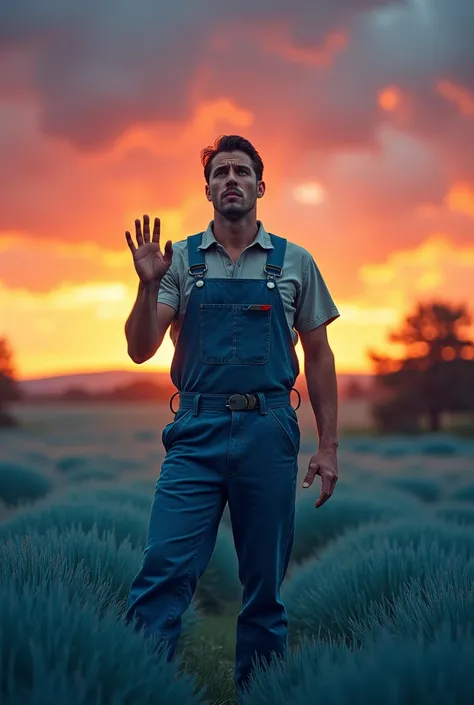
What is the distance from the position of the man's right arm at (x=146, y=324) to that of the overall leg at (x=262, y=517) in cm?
50

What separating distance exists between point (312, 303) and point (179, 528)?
4.08ft

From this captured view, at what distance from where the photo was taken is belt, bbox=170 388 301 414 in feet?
10.8

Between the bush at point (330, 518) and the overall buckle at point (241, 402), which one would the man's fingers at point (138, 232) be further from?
the bush at point (330, 518)

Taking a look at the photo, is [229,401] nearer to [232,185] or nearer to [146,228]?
[146,228]

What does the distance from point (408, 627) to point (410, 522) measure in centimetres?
298

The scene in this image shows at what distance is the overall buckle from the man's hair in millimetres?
1098

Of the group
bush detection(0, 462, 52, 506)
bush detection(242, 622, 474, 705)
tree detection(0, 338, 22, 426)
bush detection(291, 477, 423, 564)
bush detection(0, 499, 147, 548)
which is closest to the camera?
bush detection(242, 622, 474, 705)

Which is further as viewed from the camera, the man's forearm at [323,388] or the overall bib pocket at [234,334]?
the man's forearm at [323,388]

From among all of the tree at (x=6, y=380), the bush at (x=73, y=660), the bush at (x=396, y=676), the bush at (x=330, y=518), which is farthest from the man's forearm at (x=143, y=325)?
the tree at (x=6, y=380)

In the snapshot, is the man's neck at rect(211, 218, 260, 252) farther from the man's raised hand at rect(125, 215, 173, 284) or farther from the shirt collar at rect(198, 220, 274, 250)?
the man's raised hand at rect(125, 215, 173, 284)

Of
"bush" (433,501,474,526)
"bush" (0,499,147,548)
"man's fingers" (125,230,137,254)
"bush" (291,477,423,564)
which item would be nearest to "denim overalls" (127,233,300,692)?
"man's fingers" (125,230,137,254)

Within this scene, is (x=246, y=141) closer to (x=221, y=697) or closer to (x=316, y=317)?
(x=316, y=317)

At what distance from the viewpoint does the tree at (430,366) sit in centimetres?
3050

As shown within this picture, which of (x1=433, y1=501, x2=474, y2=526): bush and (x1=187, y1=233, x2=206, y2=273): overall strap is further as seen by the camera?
(x1=433, y1=501, x2=474, y2=526): bush
